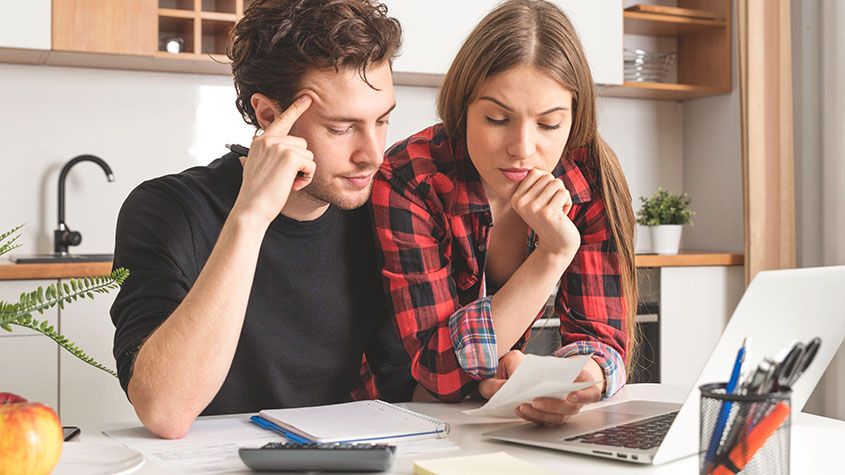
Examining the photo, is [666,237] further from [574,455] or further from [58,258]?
[574,455]

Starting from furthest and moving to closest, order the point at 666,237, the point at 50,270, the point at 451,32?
the point at 666,237 → the point at 451,32 → the point at 50,270

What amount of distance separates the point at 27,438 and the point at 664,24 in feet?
10.8

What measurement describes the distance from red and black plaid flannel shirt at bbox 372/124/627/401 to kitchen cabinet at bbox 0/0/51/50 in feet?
5.20

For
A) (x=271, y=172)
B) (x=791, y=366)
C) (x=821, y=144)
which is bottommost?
(x=791, y=366)

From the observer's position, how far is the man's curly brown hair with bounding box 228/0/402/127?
1498 mm

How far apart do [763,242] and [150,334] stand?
259 centimetres

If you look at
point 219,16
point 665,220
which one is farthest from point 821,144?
point 219,16

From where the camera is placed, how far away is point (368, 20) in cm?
155

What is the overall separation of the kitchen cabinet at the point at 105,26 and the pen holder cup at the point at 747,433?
246cm

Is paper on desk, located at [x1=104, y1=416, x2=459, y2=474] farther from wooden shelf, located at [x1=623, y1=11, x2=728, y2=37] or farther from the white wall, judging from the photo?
wooden shelf, located at [x1=623, y1=11, x2=728, y2=37]

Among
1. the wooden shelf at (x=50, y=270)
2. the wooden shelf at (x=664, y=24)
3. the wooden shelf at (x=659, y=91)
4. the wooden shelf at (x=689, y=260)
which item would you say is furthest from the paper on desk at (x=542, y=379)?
the wooden shelf at (x=664, y=24)

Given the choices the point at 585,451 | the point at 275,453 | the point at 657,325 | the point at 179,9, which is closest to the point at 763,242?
the point at 657,325

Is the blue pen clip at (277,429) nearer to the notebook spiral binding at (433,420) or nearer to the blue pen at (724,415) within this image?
the notebook spiral binding at (433,420)

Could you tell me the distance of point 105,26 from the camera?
2.89 meters
